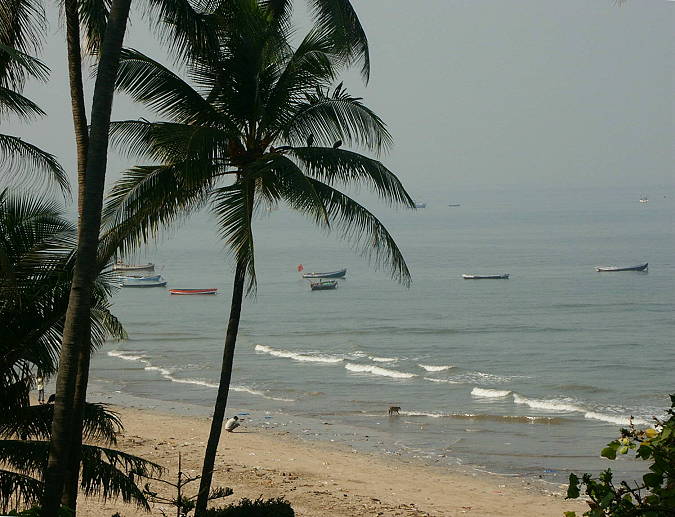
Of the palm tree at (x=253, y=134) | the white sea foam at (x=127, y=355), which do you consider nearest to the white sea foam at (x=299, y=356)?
the white sea foam at (x=127, y=355)

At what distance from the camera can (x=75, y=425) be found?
28.8ft

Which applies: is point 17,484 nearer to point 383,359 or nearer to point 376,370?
point 376,370

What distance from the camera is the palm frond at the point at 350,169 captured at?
10.8 meters

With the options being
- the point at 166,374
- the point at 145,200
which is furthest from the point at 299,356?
the point at 145,200

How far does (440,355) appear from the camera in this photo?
40.9 m

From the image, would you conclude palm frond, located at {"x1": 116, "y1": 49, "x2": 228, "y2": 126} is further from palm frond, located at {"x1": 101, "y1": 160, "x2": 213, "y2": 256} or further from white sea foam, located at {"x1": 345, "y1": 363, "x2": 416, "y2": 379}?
white sea foam, located at {"x1": 345, "y1": 363, "x2": 416, "y2": 379}

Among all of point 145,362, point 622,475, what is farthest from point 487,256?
point 622,475

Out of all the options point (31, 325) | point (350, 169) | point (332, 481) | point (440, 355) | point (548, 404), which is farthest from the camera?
point (440, 355)

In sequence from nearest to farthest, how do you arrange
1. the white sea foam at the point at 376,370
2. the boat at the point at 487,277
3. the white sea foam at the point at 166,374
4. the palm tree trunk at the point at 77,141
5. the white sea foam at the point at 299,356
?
the palm tree trunk at the point at 77,141 < the white sea foam at the point at 166,374 < the white sea foam at the point at 376,370 < the white sea foam at the point at 299,356 < the boat at the point at 487,277

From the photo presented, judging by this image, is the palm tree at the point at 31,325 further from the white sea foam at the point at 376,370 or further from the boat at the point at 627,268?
the boat at the point at 627,268

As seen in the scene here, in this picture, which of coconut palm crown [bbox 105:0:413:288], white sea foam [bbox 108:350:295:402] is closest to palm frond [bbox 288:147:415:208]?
coconut palm crown [bbox 105:0:413:288]

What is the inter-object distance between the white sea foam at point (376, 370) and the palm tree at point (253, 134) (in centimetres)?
2444

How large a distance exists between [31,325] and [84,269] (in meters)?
1.64

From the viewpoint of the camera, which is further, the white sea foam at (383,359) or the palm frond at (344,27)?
the white sea foam at (383,359)
